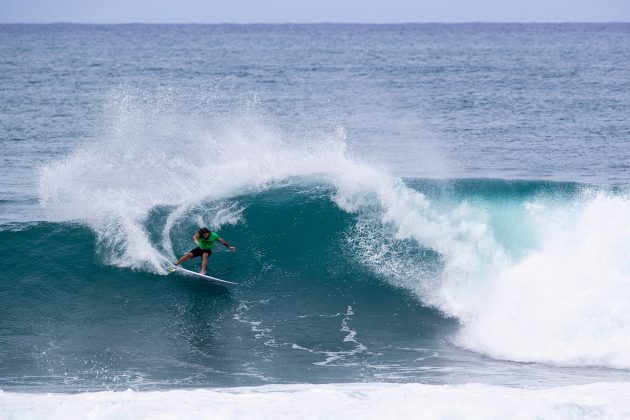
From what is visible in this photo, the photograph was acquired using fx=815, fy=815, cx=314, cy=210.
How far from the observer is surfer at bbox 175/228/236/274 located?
1574cm

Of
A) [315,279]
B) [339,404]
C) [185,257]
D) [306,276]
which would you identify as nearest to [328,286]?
[315,279]

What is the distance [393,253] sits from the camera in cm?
1673

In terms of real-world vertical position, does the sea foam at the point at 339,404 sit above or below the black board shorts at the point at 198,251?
below

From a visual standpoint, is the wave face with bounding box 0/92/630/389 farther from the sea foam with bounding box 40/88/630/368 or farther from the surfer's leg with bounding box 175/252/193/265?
the surfer's leg with bounding box 175/252/193/265

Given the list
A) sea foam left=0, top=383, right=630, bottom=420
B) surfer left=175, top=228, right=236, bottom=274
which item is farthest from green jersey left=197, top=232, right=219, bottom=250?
sea foam left=0, top=383, right=630, bottom=420

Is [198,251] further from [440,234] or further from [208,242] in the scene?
[440,234]

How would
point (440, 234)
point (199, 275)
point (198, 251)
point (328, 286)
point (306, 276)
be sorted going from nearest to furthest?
1. point (199, 275)
2. point (198, 251)
3. point (328, 286)
4. point (306, 276)
5. point (440, 234)

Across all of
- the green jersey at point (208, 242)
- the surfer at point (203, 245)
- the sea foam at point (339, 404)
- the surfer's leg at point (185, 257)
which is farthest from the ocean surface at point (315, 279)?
the green jersey at point (208, 242)

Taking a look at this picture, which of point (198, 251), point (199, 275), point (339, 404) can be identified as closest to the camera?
point (339, 404)

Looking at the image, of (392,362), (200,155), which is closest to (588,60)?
(200,155)

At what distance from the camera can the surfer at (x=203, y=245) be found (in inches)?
620

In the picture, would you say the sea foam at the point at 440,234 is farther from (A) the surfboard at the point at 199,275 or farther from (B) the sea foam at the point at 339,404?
(B) the sea foam at the point at 339,404

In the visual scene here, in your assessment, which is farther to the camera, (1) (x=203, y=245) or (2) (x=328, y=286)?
(2) (x=328, y=286)

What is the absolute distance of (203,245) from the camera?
52.0 ft
